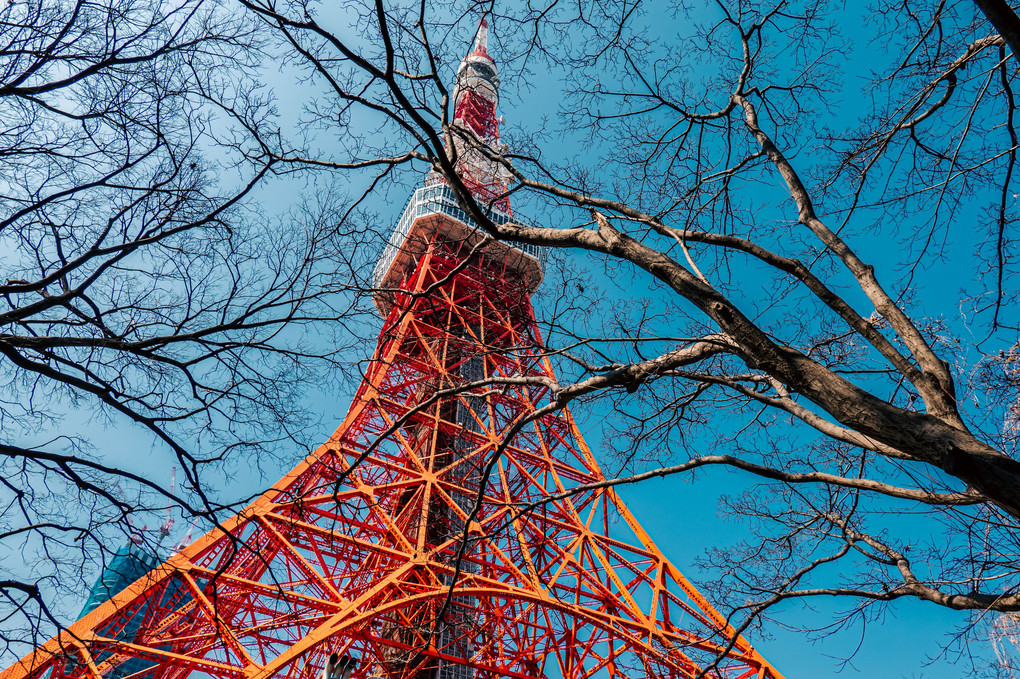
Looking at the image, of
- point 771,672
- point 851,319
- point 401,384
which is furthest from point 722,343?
point 401,384

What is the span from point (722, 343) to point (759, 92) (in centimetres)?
222

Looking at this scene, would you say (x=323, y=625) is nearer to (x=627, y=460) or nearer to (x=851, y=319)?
(x=627, y=460)

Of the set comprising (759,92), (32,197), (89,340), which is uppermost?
(759,92)

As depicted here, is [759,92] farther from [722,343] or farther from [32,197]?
[32,197]

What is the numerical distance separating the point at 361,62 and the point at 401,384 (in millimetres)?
13863

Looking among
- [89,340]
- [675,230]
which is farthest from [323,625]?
[675,230]

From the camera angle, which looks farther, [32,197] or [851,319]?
[32,197]

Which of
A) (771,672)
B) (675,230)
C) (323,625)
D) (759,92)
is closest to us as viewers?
(675,230)

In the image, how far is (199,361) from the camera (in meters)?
3.85

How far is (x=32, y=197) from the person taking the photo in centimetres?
357

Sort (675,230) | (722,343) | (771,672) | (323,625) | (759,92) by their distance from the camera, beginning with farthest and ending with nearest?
(771,672), (323,625), (759,92), (675,230), (722,343)

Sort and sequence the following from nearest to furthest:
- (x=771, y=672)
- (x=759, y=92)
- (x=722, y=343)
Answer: (x=722, y=343) < (x=759, y=92) < (x=771, y=672)

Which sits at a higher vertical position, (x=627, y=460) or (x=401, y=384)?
(x=401, y=384)

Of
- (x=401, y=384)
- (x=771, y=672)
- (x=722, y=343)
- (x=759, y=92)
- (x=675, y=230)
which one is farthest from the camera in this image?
(x=401, y=384)
